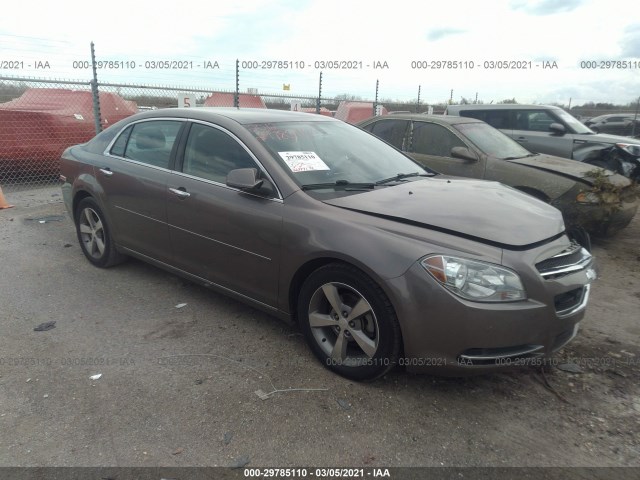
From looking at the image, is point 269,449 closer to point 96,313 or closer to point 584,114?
point 96,313

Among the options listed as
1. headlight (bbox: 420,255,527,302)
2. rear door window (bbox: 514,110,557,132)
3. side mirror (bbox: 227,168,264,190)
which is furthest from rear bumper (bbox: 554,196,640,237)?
side mirror (bbox: 227,168,264,190)

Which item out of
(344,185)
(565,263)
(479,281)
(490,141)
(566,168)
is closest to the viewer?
(479,281)

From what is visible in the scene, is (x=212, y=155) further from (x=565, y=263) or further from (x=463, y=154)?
(x=463, y=154)

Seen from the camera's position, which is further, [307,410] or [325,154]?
[325,154]

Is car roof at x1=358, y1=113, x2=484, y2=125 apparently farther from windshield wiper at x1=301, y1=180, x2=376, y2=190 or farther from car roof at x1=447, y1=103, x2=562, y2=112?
windshield wiper at x1=301, y1=180, x2=376, y2=190

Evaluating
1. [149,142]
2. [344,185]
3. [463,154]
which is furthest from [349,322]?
[463,154]

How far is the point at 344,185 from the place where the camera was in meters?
3.41

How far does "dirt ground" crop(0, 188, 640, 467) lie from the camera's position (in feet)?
7.99

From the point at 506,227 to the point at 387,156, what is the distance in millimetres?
1554

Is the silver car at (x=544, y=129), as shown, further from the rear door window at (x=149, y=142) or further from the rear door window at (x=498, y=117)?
the rear door window at (x=149, y=142)

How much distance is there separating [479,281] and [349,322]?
825 millimetres

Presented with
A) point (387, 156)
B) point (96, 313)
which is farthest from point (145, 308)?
point (387, 156)

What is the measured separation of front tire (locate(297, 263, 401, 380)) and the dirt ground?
144mm

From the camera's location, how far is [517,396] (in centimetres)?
292
